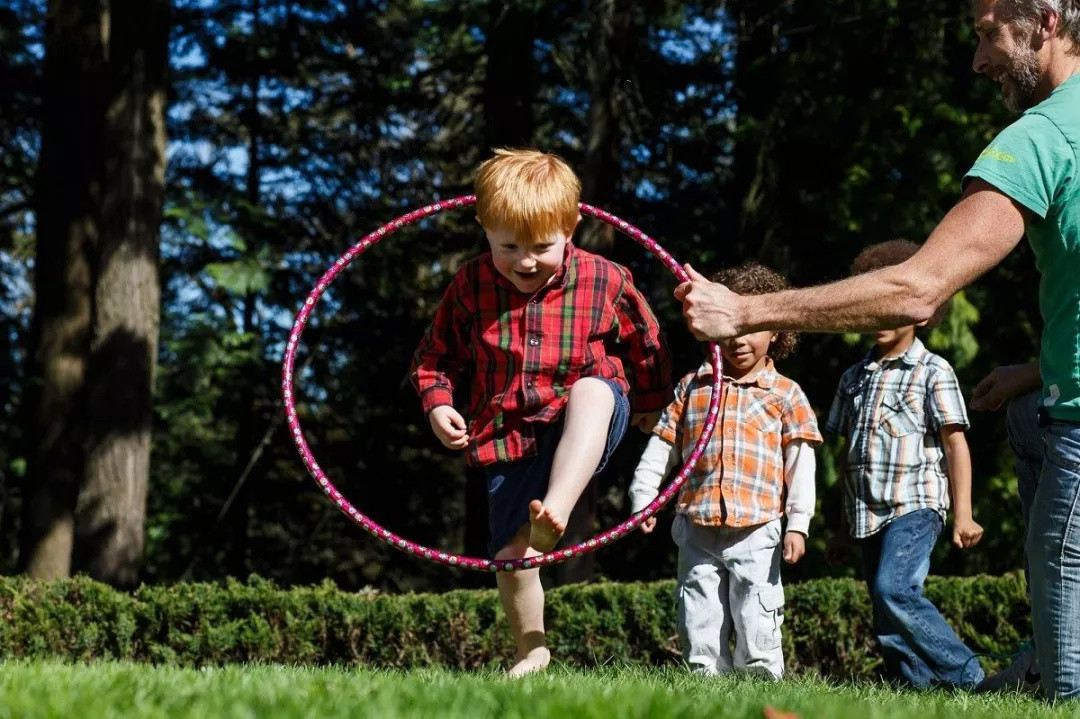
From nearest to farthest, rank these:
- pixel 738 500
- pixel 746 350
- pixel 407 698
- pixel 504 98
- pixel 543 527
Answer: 1. pixel 407 698
2. pixel 543 527
3. pixel 738 500
4. pixel 746 350
5. pixel 504 98

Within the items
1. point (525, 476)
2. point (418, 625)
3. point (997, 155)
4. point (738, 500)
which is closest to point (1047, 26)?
point (997, 155)

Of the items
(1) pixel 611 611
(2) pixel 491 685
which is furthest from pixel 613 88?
(2) pixel 491 685

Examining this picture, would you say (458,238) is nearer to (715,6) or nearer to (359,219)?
(359,219)

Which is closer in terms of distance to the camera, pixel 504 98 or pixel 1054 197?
pixel 1054 197

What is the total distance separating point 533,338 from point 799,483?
1552mm

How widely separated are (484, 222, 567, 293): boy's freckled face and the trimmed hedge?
3.76 meters

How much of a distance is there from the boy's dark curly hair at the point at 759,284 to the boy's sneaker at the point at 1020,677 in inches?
69.0

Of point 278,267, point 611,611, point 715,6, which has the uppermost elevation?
point 715,6

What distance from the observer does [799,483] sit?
5754mm

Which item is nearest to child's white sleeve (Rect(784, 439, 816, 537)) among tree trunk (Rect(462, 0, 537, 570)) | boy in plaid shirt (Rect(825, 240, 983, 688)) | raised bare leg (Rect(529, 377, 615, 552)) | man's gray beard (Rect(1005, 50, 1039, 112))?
boy in plaid shirt (Rect(825, 240, 983, 688))

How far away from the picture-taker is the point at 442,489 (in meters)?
20.9

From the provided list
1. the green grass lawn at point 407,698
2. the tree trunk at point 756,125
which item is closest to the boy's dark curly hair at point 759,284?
the green grass lawn at point 407,698

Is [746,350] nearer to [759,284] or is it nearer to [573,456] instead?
[759,284]

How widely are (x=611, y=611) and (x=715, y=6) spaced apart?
11.2 m
